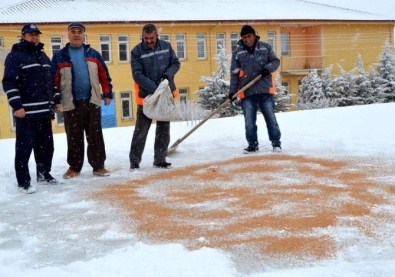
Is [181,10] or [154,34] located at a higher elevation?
[181,10]

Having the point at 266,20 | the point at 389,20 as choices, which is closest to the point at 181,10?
the point at 266,20

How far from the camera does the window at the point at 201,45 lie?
25.6m

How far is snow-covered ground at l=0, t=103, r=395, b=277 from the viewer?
271cm

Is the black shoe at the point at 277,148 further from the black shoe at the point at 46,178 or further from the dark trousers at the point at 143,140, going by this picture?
the black shoe at the point at 46,178

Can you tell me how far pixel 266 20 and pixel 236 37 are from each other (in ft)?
6.02

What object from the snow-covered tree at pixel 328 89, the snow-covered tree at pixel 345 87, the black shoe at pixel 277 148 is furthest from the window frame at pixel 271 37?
the black shoe at pixel 277 148

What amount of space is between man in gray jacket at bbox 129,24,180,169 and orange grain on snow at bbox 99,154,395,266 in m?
0.43

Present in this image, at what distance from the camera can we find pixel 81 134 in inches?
220

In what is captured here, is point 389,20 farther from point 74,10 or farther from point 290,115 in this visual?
point 290,115

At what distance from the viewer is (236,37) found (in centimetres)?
2652

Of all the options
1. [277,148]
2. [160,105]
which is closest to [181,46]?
[277,148]

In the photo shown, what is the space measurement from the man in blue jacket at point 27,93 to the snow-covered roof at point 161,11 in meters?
18.2

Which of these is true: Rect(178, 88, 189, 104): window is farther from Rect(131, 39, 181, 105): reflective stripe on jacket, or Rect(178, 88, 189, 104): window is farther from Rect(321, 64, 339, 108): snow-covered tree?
Rect(131, 39, 181, 105): reflective stripe on jacket

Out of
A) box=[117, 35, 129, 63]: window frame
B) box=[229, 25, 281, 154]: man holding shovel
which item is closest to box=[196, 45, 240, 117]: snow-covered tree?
box=[117, 35, 129, 63]: window frame
